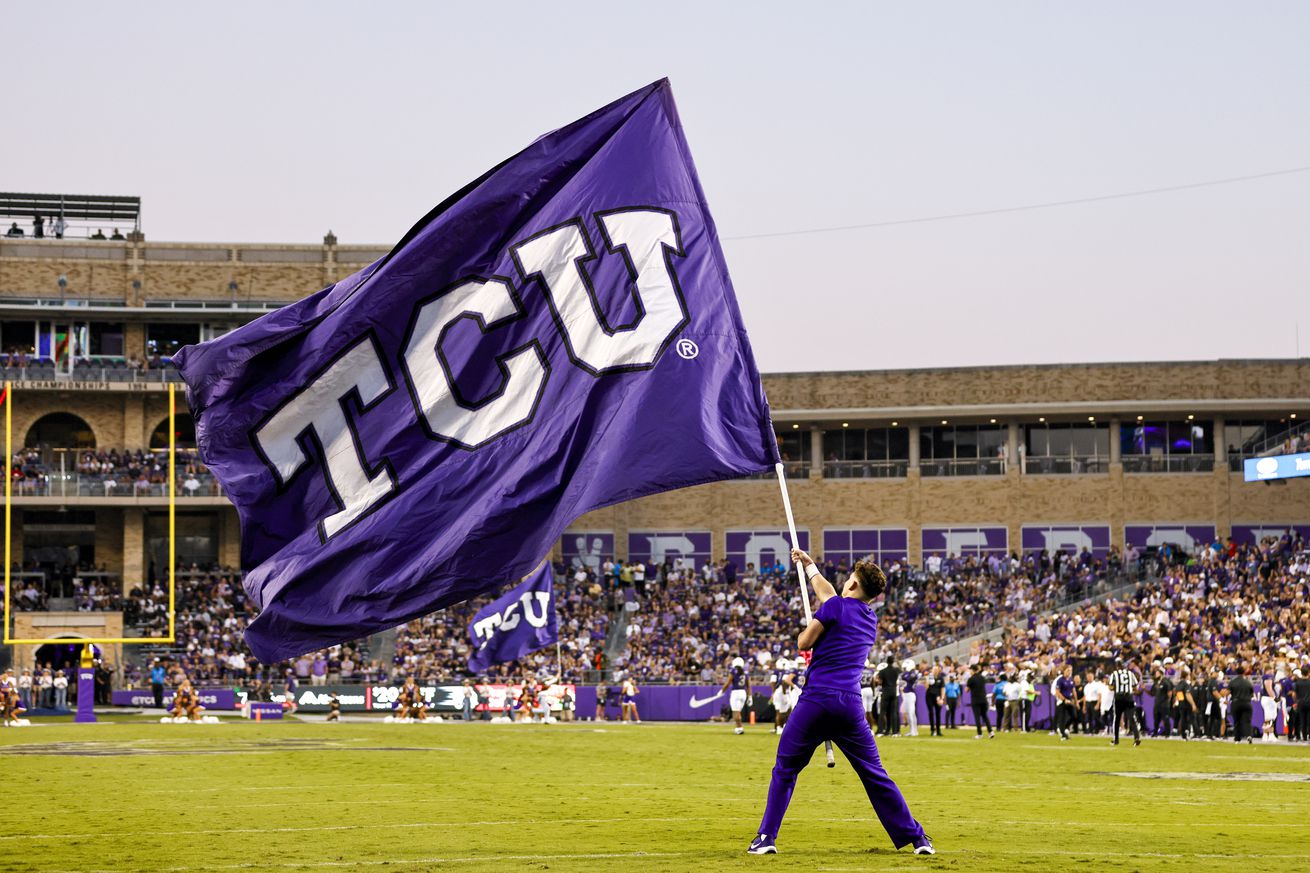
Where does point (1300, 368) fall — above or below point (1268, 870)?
above

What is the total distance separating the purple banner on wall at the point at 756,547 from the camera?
71.9 meters

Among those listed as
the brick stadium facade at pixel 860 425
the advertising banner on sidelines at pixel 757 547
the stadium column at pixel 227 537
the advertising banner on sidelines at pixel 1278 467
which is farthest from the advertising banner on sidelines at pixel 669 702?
the stadium column at pixel 227 537

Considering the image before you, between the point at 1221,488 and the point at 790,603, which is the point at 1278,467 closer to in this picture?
the point at 1221,488

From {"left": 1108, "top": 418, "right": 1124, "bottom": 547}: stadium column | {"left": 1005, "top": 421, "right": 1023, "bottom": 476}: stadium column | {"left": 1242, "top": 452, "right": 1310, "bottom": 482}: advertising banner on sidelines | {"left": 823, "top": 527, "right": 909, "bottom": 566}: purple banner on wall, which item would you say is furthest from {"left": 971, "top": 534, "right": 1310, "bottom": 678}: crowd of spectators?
{"left": 823, "top": 527, "right": 909, "bottom": 566}: purple banner on wall

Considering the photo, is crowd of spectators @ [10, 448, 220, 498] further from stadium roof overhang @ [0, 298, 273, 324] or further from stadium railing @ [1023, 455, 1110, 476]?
stadium railing @ [1023, 455, 1110, 476]

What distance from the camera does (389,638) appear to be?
215ft

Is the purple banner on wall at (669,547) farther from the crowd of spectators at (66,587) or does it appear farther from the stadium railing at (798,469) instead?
the crowd of spectators at (66,587)

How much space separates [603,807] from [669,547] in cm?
5594

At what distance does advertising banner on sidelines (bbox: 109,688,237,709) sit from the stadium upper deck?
1174 cm

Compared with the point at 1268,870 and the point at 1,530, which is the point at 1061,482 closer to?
the point at 1,530

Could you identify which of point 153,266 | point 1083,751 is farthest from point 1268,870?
point 153,266

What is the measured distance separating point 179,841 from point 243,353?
13.9 feet

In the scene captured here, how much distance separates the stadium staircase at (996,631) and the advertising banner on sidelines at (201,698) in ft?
78.4

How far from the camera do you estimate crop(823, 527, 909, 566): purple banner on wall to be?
70.9 m
